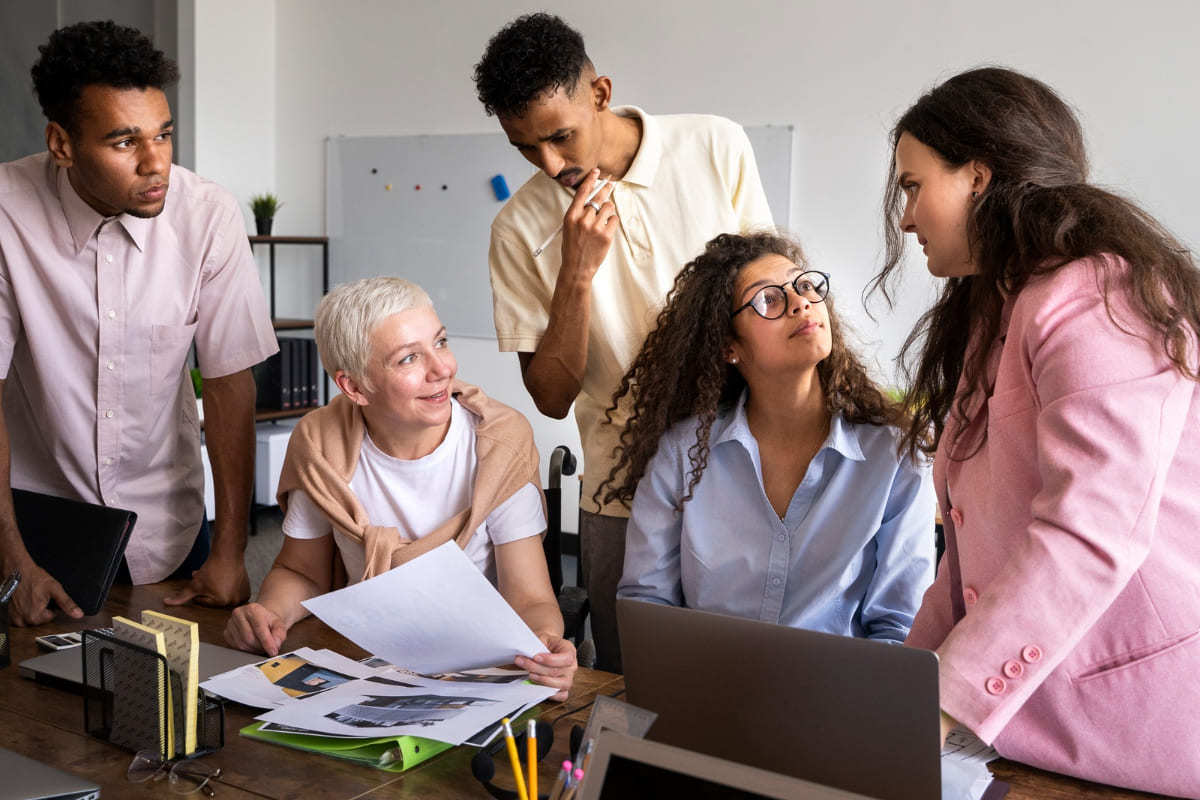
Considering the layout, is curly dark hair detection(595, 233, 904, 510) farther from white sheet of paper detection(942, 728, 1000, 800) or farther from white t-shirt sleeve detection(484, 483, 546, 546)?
white sheet of paper detection(942, 728, 1000, 800)

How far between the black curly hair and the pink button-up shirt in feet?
1.91

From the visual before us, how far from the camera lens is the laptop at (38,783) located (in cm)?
120

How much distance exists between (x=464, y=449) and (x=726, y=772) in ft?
4.06

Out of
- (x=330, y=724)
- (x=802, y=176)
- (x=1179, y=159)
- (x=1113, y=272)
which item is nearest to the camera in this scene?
(x=1113, y=272)

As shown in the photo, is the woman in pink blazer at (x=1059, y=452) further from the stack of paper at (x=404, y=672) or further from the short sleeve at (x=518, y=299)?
the short sleeve at (x=518, y=299)

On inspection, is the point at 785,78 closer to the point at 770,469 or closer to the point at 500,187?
the point at 500,187

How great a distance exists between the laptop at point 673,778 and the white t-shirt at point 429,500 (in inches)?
41.8

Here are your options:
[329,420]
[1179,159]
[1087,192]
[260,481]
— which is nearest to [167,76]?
[329,420]

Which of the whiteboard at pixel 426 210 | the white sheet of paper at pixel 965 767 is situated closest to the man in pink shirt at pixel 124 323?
the white sheet of paper at pixel 965 767

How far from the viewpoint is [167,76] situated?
202 centimetres

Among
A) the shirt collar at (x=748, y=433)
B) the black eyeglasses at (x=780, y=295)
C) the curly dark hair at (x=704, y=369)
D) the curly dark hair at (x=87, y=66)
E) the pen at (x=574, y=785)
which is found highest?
the curly dark hair at (x=87, y=66)

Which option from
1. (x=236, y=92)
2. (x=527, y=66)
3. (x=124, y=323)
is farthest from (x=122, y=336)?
(x=236, y=92)

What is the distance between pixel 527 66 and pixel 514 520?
78 cm

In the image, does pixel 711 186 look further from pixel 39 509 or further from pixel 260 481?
pixel 260 481
